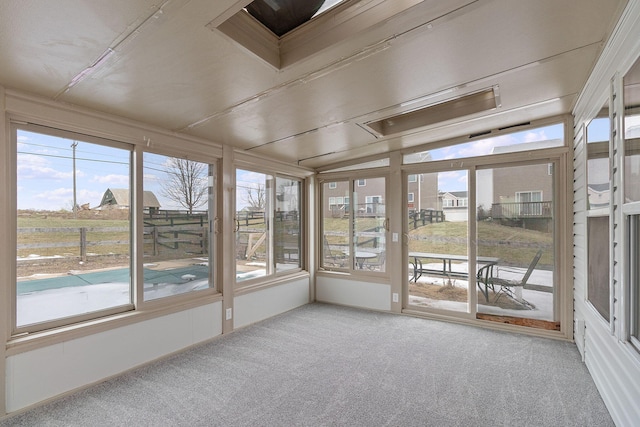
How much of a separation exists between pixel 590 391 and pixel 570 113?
8.90 ft

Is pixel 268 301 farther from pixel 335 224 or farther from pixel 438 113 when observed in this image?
pixel 438 113

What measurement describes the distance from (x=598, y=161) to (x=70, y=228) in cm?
418

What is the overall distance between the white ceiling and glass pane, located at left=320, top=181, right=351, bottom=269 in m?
2.00

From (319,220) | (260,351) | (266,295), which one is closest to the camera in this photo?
(260,351)

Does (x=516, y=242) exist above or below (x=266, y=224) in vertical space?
below

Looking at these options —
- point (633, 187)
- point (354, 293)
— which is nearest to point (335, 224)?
point (354, 293)

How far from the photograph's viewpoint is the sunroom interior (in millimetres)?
1674

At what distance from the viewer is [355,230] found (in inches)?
190

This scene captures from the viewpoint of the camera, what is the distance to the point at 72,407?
215cm

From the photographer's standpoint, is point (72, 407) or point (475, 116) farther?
point (475, 116)

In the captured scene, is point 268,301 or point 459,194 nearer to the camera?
point 459,194

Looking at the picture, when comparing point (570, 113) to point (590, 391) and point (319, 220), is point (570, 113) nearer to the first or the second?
point (590, 391)

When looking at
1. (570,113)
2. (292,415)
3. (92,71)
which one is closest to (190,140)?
(92,71)

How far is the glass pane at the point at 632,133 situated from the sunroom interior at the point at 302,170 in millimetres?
17
